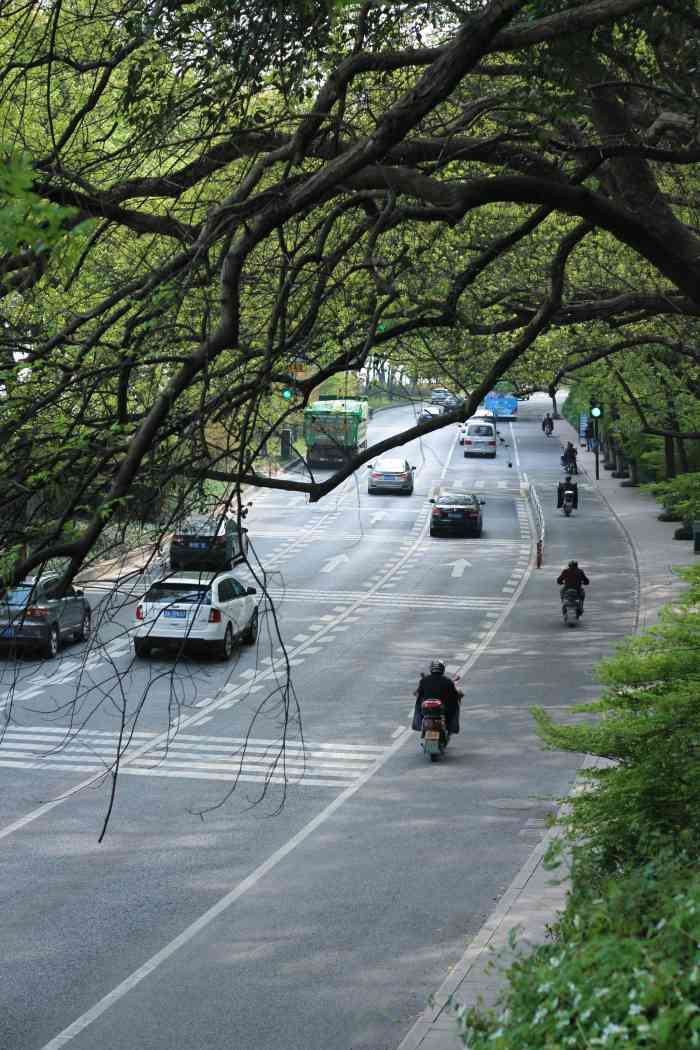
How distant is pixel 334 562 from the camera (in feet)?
139

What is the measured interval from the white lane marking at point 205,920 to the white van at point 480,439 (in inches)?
2176

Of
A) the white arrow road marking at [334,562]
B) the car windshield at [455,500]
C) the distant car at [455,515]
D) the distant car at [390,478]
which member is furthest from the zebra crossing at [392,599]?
the distant car at [390,478]

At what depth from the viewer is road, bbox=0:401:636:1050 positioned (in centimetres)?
→ 1136

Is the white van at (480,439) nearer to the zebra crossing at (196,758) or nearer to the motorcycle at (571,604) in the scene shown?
the motorcycle at (571,604)


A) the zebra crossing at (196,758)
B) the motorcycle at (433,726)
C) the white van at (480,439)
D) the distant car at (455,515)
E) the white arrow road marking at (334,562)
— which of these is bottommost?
the zebra crossing at (196,758)

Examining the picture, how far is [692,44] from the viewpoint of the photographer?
1193 centimetres

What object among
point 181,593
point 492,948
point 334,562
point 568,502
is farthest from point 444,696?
point 568,502

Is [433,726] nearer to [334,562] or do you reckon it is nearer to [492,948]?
[492,948]

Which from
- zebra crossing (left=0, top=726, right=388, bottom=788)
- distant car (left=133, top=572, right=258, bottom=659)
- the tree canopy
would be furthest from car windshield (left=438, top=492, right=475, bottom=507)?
the tree canopy

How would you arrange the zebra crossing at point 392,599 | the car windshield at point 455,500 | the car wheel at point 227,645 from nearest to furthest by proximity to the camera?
the car wheel at point 227,645
the zebra crossing at point 392,599
the car windshield at point 455,500

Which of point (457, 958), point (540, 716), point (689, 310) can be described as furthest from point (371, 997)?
point (689, 310)

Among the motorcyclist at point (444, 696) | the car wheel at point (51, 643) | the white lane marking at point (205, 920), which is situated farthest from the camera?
the car wheel at point (51, 643)

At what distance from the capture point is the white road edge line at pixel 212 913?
36.3 feet

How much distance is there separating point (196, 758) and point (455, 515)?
28440 mm
